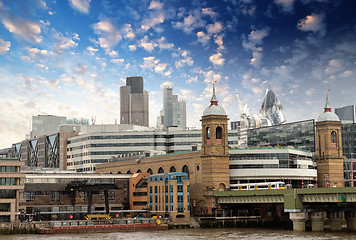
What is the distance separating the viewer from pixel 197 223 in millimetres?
148125

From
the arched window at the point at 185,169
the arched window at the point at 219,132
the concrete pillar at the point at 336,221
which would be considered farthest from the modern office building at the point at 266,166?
the concrete pillar at the point at 336,221

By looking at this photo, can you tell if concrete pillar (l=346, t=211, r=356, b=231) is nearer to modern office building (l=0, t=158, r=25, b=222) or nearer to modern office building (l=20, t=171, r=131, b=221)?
modern office building (l=20, t=171, r=131, b=221)

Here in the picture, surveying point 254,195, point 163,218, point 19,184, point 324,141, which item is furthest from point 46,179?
point 324,141

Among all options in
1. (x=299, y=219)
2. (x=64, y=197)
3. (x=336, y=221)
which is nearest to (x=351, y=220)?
(x=336, y=221)

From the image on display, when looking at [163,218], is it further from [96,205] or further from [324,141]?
[324,141]

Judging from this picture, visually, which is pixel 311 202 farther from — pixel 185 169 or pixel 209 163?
pixel 185 169

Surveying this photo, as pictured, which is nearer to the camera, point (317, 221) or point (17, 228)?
point (17, 228)

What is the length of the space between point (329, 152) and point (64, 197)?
8311cm

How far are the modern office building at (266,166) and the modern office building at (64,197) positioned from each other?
115 ft

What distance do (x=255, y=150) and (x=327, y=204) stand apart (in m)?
33.3

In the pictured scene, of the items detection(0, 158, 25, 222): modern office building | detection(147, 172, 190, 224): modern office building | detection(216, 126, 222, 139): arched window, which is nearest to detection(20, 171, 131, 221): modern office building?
detection(0, 158, 25, 222): modern office building

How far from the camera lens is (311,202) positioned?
137000 millimetres

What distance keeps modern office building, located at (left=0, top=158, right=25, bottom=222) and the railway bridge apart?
53.3 m

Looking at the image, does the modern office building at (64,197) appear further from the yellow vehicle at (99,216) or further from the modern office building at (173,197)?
the modern office building at (173,197)
